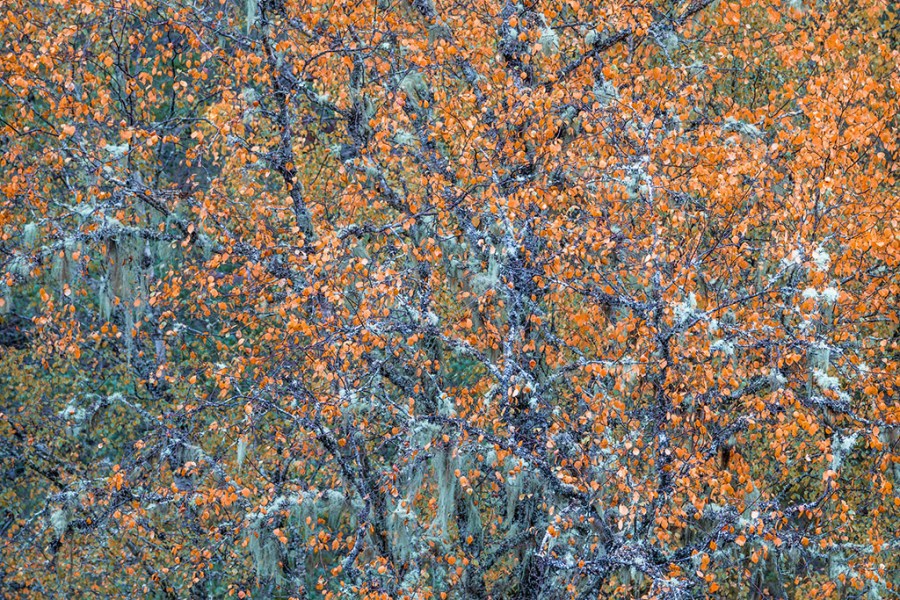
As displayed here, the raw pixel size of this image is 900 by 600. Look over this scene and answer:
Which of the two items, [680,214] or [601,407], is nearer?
[601,407]

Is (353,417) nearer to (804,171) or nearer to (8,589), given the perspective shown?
(804,171)

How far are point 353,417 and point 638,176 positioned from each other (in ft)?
11.3

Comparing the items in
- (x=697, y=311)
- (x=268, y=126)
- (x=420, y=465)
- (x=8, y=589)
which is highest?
(x=268, y=126)

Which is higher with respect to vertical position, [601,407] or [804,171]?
Answer: [804,171]

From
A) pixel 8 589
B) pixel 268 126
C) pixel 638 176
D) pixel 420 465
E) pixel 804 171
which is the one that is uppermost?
pixel 268 126

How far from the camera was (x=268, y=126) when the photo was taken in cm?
1410

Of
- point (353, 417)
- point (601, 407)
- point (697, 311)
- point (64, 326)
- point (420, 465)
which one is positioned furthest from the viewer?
point (64, 326)

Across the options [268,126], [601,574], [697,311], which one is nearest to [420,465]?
[601,574]

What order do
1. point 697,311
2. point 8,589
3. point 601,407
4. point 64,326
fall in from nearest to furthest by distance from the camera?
point 697,311 < point 601,407 < point 64,326 < point 8,589

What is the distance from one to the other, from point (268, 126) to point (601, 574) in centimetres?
843

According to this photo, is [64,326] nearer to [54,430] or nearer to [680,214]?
[54,430]

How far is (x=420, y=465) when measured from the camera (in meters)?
8.89

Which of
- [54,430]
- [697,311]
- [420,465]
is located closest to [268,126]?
[54,430]

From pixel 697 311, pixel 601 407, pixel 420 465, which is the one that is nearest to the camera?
pixel 697 311
